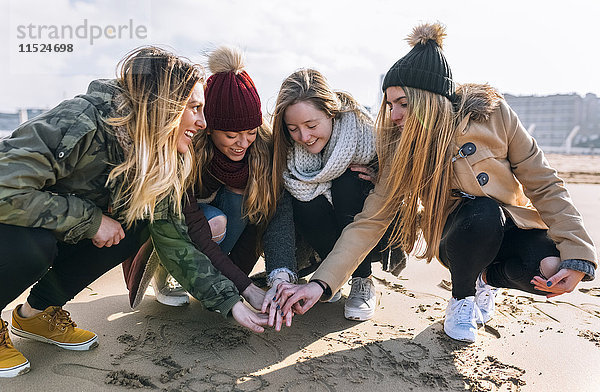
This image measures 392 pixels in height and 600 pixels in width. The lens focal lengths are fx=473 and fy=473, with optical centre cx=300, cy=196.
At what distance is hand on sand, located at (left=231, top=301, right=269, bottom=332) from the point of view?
1.84 meters

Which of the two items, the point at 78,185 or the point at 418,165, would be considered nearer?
the point at 78,185

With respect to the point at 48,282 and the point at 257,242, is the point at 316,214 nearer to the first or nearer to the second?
the point at 257,242

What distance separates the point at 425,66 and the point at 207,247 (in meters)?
1.19

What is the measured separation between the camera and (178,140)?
5.94 feet

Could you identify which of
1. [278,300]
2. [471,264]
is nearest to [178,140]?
[278,300]

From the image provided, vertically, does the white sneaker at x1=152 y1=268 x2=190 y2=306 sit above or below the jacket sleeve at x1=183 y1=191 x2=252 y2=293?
below

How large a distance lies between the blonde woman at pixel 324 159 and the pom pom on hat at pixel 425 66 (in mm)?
316

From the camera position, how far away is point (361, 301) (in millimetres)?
2260

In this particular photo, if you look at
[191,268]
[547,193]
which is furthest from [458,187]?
[191,268]

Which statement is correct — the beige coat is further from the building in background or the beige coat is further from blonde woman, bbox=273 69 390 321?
the building in background

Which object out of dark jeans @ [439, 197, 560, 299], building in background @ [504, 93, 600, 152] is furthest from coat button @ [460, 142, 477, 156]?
building in background @ [504, 93, 600, 152]

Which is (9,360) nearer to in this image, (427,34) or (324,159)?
(324,159)

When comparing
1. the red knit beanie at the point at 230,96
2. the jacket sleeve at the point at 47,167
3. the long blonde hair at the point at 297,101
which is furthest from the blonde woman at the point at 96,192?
the long blonde hair at the point at 297,101

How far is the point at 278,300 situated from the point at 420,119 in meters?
0.95
